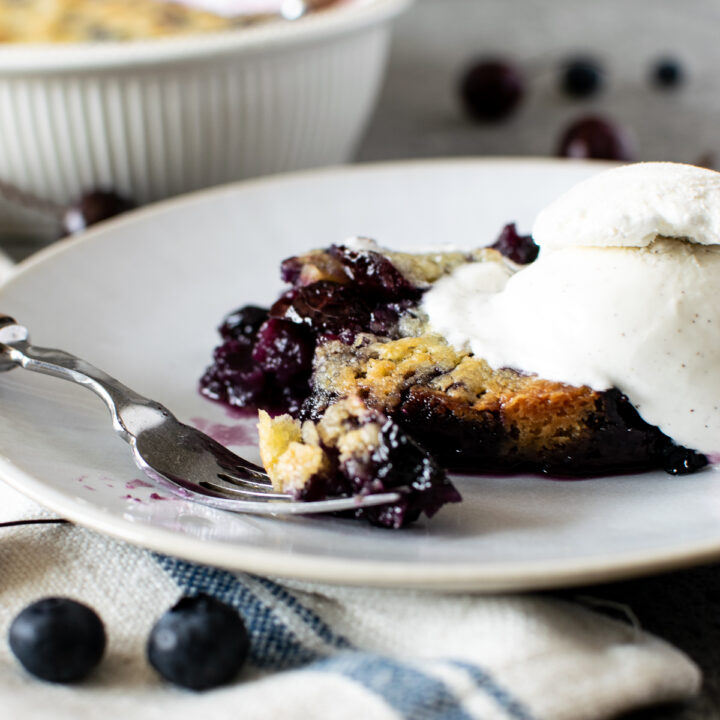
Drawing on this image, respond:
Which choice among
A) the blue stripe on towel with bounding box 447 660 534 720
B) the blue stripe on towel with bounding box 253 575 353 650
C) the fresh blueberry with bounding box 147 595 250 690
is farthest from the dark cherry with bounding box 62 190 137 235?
the blue stripe on towel with bounding box 447 660 534 720

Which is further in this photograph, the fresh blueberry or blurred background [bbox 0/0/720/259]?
blurred background [bbox 0/0/720/259]

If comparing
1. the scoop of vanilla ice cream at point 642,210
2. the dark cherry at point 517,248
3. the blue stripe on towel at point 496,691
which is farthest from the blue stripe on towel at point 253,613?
the dark cherry at point 517,248

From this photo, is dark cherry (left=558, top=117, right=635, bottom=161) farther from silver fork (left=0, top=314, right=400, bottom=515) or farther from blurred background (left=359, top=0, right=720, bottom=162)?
silver fork (left=0, top=314, right=400, bottom=515)

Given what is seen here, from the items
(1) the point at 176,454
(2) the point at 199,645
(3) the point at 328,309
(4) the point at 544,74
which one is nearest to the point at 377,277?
(3) the point at 328,309

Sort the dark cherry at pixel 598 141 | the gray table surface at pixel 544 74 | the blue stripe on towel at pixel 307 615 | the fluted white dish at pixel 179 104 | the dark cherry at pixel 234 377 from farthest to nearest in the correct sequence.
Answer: the gray table surface at pixel 544 74 → the dark cherry at pixel 598 141 → the fluted white dish at pixel 179 104 → the dark cherry at pixel 234 377 → the blue stripe on towel at pixel 307 615

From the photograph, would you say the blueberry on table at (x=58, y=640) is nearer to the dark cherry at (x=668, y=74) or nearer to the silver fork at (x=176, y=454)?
the silver fork at (x=176, y=454)

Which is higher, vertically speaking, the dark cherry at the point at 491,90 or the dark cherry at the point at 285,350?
the dark cherry at the point at 285,350
